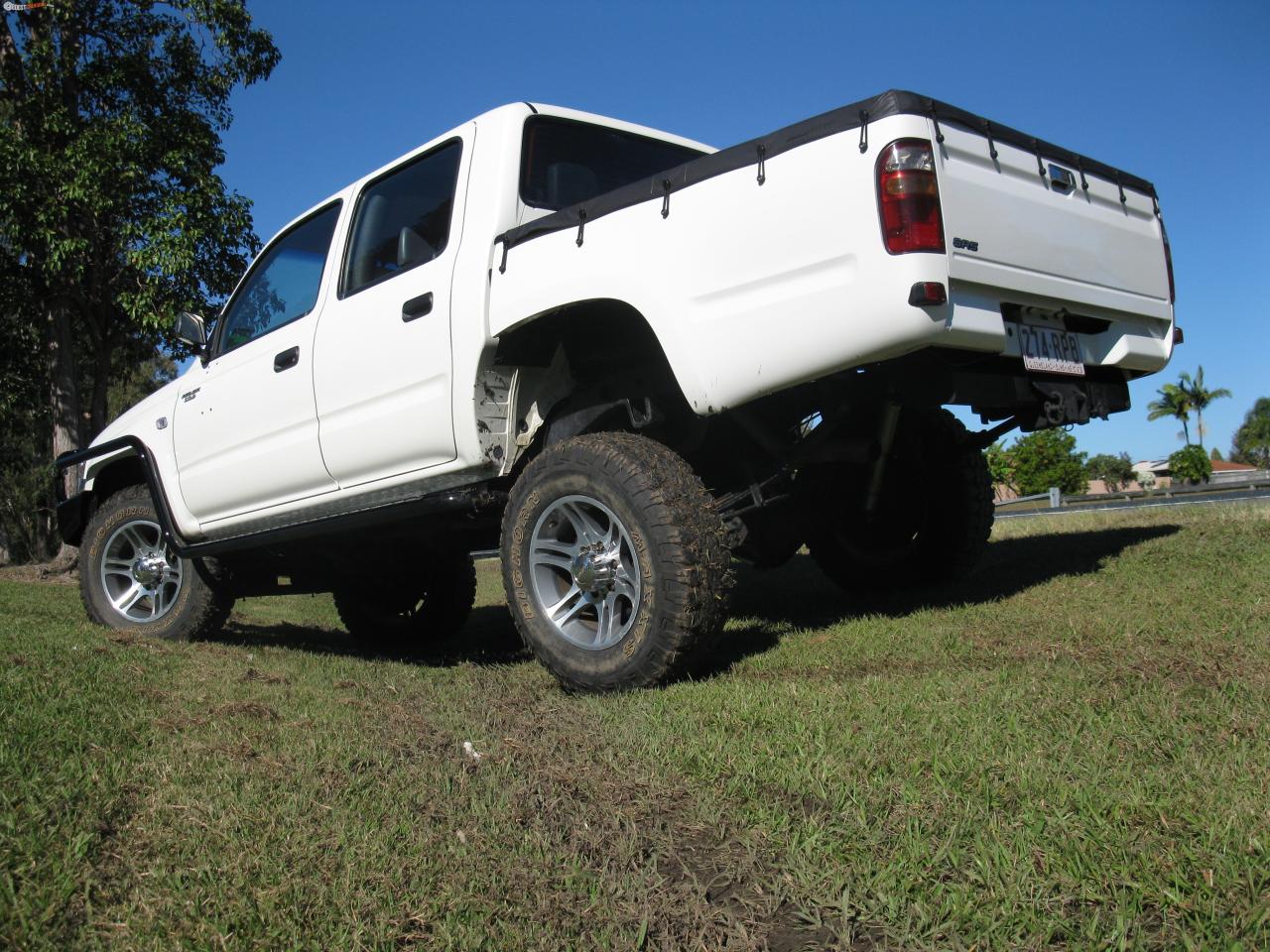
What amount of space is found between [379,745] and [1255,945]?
216 centimetres

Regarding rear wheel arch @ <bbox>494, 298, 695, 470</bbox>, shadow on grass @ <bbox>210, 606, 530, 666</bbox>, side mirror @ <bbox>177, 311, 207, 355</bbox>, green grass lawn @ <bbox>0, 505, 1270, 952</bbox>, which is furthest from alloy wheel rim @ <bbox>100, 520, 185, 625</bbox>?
rear wheel arch @ <bbox>494, 298, 695, 470</bbox>

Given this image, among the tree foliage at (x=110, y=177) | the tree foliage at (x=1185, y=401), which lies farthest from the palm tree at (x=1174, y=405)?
the tree foliage at (x=110, y=177)

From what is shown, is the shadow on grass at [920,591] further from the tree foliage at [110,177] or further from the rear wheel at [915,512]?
the tree foliage at [110,177]

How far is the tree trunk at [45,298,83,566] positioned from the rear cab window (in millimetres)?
12370

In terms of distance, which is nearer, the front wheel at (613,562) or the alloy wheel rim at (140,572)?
the front wheel at (613,562)

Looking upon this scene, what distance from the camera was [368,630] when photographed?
6.37 m

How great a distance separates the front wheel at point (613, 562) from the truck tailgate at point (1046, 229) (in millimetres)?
1175

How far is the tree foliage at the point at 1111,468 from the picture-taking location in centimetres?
9338

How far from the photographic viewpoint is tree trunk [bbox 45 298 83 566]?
14.0m

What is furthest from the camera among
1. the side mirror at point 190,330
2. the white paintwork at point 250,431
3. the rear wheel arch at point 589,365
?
the side mirror at point 190,330

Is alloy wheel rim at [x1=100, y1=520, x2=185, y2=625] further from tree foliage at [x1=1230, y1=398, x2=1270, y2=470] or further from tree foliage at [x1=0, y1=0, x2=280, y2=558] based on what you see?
tree foliage at [x1=1230, y1=398, x2=1270, y2=470]

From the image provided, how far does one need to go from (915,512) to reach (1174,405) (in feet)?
313

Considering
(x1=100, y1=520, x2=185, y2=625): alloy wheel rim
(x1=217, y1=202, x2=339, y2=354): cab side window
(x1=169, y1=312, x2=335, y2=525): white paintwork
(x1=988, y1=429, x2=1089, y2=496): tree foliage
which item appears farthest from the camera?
(x1=988, y1=429, x2=1089, y2=496): tree foliage

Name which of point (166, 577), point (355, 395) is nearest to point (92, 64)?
point (166, 577)
